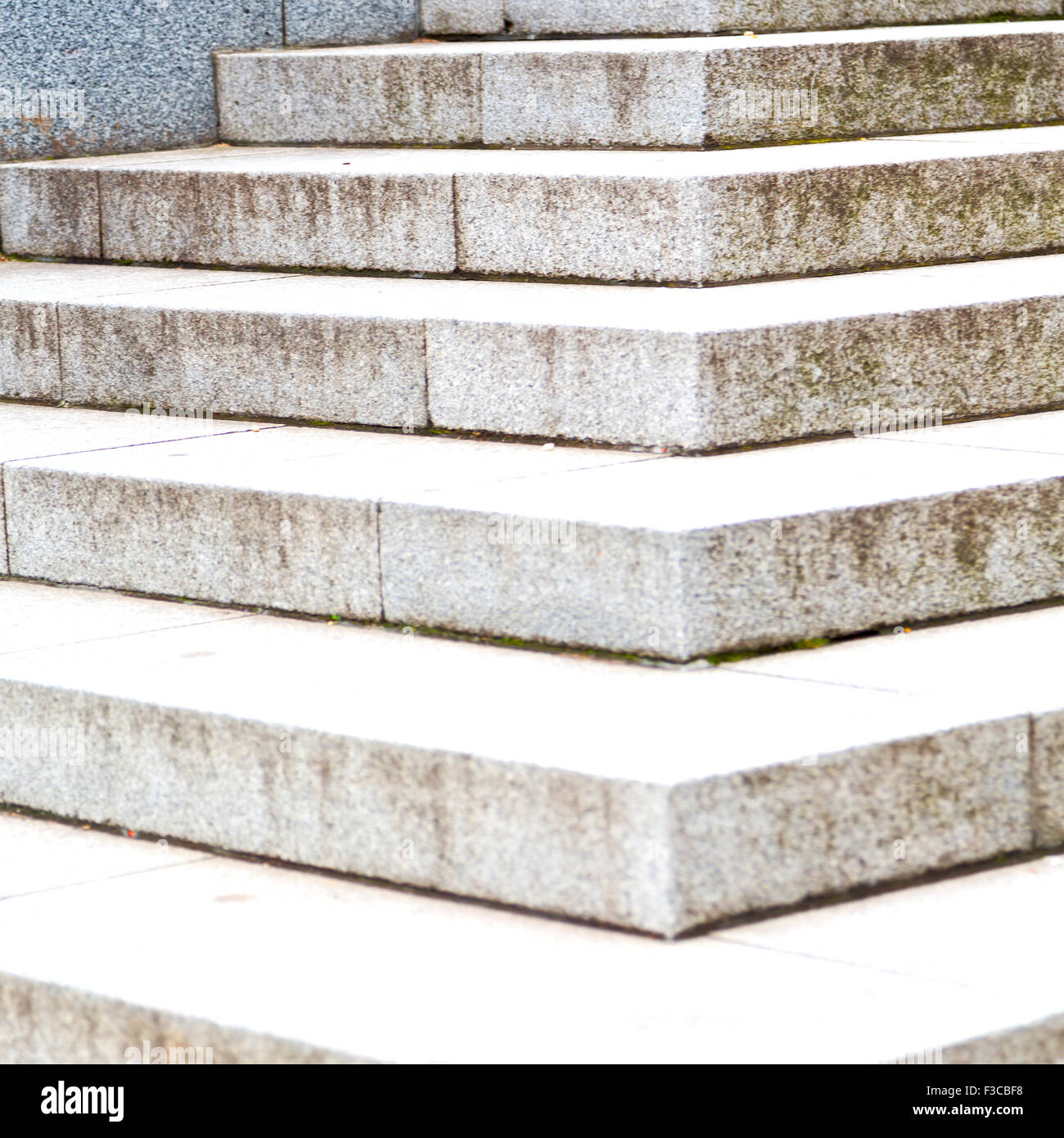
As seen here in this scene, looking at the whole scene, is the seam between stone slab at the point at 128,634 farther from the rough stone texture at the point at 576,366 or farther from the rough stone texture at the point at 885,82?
the rough stone texture at the point at 885,82

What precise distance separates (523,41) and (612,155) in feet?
5.52

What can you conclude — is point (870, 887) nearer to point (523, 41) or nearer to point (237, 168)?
point (237, 168)

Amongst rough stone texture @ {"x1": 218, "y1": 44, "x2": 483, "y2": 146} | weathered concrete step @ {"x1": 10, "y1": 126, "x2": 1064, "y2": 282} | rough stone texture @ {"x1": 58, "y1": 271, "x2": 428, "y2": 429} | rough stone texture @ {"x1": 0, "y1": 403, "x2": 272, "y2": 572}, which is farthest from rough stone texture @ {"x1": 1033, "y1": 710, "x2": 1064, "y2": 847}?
rough stone texture @ {"x1": 218, "y1": 44, "x2": 483, "y2": 146}

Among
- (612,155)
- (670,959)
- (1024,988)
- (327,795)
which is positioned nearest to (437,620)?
(327,795)

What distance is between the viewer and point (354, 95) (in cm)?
708

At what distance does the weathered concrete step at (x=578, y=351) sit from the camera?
473cm

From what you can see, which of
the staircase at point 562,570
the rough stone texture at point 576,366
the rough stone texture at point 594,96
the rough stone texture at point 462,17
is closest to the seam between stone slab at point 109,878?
the staircase at point 562,570

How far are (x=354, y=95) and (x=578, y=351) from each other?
8.76 ft

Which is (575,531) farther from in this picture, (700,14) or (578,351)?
(700,14)

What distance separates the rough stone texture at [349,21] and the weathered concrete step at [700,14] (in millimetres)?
273

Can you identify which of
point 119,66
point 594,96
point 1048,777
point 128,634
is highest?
point 119,66

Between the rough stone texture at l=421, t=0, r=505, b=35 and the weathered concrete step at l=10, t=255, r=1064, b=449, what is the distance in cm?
221

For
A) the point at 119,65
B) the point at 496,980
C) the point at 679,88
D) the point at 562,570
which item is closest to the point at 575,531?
the point at 562,570

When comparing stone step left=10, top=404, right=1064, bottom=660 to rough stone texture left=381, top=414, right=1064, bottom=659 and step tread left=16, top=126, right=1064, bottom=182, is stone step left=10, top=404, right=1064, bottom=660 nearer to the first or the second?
rough stone texture left=381, top=414, right=1064, bottom=659
